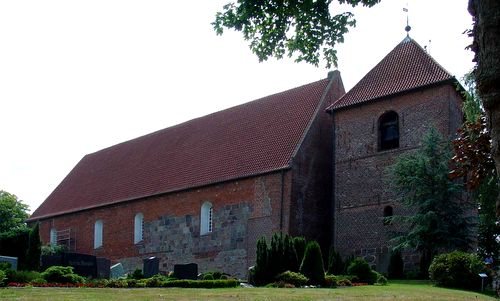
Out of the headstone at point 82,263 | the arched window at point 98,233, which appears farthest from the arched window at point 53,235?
the headstone at point 82,263

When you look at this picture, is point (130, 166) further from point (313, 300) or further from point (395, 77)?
point (313, 300)

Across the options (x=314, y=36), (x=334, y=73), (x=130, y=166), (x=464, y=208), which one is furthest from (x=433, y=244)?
(x=130, y=166)

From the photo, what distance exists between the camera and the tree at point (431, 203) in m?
23.0

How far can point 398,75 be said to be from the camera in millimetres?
27812

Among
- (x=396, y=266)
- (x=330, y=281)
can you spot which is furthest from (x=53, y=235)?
(x=330, y=281)

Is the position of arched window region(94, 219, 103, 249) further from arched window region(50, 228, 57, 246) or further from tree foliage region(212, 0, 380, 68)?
tree foliage region(212, 0, 380, 68)

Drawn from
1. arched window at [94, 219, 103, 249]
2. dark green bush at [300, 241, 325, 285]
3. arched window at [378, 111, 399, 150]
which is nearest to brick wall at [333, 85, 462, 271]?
arched window at [378, 111, 399, 150]

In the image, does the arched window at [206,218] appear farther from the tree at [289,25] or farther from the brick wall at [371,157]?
the tree at [289,25]

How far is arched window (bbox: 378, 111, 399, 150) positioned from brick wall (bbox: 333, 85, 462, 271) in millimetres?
237

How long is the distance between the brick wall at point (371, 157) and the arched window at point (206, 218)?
5.99 meters

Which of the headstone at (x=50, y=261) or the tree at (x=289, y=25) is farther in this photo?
the headstone at (x=50, y=261)

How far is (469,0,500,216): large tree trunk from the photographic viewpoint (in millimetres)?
4191

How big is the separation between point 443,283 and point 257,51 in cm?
1385

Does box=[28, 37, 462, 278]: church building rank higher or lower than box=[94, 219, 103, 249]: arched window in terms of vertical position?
higher
